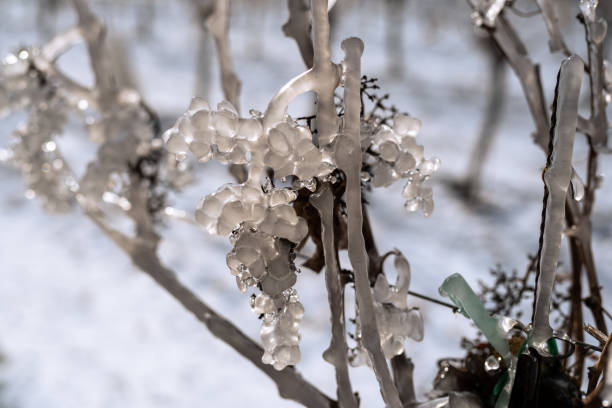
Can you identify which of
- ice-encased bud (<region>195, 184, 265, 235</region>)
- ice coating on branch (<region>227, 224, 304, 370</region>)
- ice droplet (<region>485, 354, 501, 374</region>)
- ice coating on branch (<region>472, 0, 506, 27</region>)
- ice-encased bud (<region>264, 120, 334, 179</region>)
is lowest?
ice droplet (<region>485, 354, 501, 374</region>)

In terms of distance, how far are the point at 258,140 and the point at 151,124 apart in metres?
0.29

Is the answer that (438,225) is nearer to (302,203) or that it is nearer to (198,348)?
(198,348)

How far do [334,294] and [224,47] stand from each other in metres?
0.19

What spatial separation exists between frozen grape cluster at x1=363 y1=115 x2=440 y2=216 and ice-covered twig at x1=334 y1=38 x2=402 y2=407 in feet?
0.10

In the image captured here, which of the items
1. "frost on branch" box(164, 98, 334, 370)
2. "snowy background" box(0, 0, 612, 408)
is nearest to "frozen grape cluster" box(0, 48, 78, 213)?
"snowy background" box(0, 0, 612, 408)

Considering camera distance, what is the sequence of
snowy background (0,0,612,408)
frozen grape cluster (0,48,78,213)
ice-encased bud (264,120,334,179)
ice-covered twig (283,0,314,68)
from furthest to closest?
snowy background (0,0,612,408) → frozen grape cluster (0,48,78,213) → ice-covered twig (283,0,314,68) → ice-encased bud (264,120,334,179)

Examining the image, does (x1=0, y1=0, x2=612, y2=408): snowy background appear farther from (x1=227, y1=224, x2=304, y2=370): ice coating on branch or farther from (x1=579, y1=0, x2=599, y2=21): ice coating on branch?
(x1=227, y1=224, x2=304, y2=370): ice coating on branch

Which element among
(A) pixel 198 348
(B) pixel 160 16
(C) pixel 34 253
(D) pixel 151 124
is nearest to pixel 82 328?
(A) pixel 198 348

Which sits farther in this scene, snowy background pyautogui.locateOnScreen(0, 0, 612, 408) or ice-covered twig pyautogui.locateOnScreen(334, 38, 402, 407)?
snowy background pyautogui.locateOnScreen(0, 0, 612, 408)

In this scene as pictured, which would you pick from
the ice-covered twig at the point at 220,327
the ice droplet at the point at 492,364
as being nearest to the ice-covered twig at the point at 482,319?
the ice droplet at the point at 492,364

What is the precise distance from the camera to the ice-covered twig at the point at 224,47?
1.25 feet

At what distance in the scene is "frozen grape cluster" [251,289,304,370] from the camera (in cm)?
23

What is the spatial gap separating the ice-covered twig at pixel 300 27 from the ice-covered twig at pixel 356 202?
86 mm

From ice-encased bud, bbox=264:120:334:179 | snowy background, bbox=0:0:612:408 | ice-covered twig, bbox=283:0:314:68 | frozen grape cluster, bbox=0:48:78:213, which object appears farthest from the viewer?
snowy background, bbox=0:0:612:408
